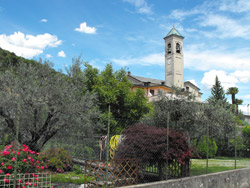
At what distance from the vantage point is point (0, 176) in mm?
5820

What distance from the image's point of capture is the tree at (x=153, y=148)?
7.42 m

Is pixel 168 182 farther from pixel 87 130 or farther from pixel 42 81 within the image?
pixel 42 81

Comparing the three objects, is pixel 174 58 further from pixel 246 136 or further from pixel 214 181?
pixel 214 181

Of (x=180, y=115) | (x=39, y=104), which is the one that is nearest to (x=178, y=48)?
(x=180, y=115)

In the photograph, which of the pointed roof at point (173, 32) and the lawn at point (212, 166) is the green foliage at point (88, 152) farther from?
the pointed roof at point (173, 32)

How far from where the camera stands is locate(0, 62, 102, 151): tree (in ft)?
23.9

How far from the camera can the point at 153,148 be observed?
7441 mm

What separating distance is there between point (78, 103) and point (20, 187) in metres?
3.17

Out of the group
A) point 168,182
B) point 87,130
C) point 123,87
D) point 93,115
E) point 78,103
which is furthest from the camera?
point 123,87

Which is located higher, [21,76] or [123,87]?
[123,87]

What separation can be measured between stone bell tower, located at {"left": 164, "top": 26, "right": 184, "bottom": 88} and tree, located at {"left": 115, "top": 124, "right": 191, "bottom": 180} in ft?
147

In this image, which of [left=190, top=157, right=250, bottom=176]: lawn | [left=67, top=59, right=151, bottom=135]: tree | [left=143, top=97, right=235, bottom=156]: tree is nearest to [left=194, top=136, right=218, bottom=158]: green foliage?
[left=190, top=157, right=250, bottom=176]: lawn

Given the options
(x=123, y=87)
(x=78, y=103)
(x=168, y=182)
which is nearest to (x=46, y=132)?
(x=78, y=103)

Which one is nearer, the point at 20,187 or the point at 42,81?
the point at 20,187
